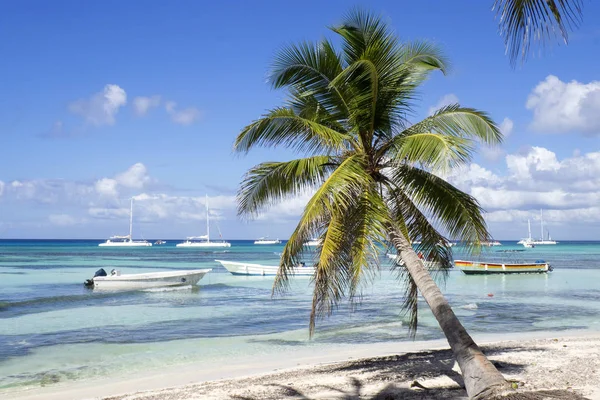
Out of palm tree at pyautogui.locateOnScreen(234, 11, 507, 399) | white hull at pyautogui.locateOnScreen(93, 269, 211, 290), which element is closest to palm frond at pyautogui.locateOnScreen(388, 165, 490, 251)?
palm tree at pyautogui.locateOnScreen(234, 11, 507, 399)

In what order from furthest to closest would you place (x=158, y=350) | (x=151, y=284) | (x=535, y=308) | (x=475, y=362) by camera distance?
(x=151, y=284), (x=535, y=308), (x=158, y=350), (x=475, y=362)

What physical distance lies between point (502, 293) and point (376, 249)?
25.1 meters

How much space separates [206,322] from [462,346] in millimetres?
15237

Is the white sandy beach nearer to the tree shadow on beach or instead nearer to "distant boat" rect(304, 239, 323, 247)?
the tree shadow on beach

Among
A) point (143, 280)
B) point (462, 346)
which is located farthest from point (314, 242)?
point (143, 280)

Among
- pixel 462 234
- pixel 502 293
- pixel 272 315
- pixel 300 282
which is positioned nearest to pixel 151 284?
pixel 300 282

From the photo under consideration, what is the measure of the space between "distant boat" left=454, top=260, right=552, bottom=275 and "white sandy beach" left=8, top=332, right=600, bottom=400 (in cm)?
2990

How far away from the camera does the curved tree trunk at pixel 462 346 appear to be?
23.4ft

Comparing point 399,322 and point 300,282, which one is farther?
point 300,282

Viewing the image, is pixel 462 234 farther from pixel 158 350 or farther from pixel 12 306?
pixel 12 306

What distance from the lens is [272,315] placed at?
75.7 feet

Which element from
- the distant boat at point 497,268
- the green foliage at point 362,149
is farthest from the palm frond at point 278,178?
Result: the distant boat at point 497,268

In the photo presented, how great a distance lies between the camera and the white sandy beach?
898 cm

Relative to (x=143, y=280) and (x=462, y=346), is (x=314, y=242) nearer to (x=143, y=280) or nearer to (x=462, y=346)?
(x=462, y=346)
